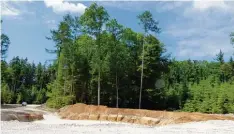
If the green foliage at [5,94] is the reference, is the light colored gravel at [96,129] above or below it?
below

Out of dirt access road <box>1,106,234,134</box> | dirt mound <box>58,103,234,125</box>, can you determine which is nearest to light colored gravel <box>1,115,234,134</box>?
dirt access road <box>1,106,234,134</box>

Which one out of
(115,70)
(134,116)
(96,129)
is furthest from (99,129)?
(115,70)

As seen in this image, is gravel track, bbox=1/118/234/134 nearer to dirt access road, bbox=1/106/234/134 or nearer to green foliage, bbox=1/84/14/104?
dirt access road, bbox=1/106/234/134

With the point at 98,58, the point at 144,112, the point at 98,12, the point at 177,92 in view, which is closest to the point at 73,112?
the point at 144,112

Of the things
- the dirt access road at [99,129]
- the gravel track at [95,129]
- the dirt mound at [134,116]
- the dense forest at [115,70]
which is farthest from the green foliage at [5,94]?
the gravel track at [95,129]

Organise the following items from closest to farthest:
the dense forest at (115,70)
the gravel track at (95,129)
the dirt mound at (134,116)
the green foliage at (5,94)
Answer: the gravel track at (95,129) < the dirt mound at (134,116) < the green foliage at (5,94) < the dense forest at (115,70)

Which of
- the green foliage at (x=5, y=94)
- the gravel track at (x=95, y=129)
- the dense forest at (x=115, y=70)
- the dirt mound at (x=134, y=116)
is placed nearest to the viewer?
the gravel track at (x=95, y=129)

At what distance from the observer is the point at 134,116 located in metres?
25.2

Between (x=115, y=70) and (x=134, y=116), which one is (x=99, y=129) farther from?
(x=115, y=70)

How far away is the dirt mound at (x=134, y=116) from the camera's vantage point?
2219 centimetres

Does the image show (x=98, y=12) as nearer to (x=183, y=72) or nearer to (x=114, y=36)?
(x=114, y=36)

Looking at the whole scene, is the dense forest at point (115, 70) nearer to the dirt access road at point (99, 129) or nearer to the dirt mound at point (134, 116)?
the dirt mound at point (134, 116)

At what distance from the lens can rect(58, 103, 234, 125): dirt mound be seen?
72.8 feet

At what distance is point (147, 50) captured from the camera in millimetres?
43531
